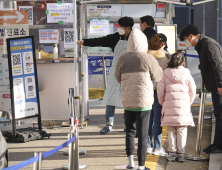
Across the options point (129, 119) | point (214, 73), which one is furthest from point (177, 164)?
point (214, 73)

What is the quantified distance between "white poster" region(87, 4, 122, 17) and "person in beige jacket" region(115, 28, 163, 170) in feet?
15.2

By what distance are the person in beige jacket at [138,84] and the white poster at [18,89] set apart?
8.46 ft

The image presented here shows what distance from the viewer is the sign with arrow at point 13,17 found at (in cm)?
686

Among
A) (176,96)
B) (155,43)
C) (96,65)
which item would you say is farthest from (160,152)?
(96,65)

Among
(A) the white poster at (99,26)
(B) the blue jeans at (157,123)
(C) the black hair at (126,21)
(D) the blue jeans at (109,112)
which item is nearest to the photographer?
(B) the blue jeans at (157,123)

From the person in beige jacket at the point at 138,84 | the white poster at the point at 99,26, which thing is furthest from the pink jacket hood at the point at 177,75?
the white poster at the point at 99,26

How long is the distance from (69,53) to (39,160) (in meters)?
5.27

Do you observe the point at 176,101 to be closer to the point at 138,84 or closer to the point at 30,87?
the point at 138,84

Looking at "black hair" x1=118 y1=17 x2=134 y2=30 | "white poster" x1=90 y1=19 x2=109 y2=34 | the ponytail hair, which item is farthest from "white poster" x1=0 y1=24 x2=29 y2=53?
the ponytail hair

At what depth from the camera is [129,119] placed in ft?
14.9

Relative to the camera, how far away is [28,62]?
672 centimetres

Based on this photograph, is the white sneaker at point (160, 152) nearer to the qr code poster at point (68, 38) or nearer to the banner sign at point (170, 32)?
the qr code poster at point (68, 38)

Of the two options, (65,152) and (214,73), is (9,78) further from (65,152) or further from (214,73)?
(214,73)

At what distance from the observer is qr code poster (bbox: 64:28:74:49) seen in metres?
7.69
